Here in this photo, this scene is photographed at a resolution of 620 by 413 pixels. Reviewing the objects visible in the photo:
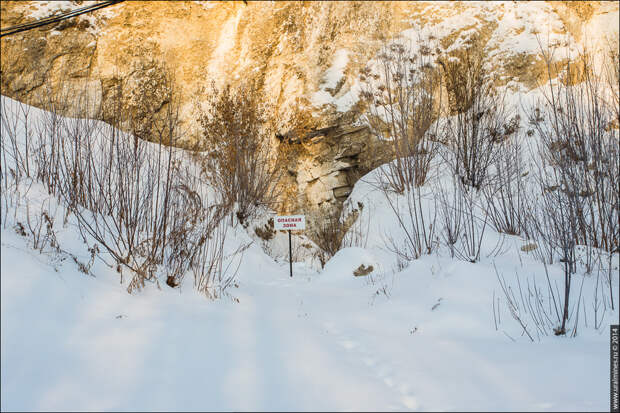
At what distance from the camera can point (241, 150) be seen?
403 inches

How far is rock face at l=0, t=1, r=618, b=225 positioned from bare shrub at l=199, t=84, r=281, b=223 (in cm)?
75

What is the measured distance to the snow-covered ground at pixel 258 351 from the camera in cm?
150

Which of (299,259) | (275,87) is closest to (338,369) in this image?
(299,259)

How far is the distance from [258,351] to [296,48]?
42.2ft

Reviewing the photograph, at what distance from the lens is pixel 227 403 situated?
1472mm

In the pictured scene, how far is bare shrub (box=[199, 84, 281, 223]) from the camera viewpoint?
996 centimetres

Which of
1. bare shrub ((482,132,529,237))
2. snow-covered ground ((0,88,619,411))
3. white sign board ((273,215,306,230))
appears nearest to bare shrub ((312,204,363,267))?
white sign board ((273,215,306,230))

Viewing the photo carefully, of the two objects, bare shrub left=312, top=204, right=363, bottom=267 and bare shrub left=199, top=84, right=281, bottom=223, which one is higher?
bare shrub left=199, top=84, right=281, bottom=223

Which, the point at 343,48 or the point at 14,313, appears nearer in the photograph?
the point at 14,313

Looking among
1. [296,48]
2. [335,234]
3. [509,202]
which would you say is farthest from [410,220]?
[296,48]

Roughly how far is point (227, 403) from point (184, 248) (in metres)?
2.27

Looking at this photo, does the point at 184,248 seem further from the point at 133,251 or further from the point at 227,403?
the point at 227,403

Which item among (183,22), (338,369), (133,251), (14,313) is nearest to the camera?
(14,313)

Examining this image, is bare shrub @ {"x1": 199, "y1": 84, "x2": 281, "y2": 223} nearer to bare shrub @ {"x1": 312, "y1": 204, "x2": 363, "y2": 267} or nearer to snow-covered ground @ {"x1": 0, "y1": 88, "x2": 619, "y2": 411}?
bare shrub @ {"x1": 312, "y1": 204, "x2": 363, "y2": 267}
